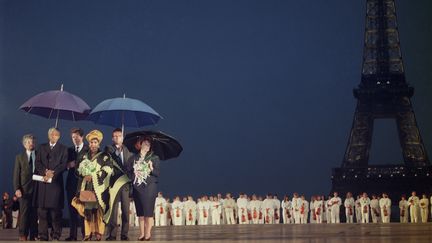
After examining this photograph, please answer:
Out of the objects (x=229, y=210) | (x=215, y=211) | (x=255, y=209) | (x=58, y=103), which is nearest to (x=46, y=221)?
(x=58, y=103)

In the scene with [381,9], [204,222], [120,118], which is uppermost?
[381,9]

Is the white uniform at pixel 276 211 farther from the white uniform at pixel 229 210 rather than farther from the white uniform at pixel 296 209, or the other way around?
the white uniform at pixel 229 210

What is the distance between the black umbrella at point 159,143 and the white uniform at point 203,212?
1653cm

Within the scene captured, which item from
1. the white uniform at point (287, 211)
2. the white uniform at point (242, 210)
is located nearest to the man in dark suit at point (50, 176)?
the white uniform at point (242, 210)

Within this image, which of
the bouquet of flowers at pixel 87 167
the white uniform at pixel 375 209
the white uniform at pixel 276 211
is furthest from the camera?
the white uniform at pixel 276 211

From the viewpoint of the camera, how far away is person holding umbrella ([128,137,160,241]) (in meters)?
7.92

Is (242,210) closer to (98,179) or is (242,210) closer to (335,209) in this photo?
(335,209)

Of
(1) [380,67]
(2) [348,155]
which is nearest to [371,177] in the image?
(2) [348,155]

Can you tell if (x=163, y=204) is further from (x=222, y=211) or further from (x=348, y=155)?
(x=348, y=155)

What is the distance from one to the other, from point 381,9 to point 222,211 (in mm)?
17078

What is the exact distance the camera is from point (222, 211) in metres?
25.3

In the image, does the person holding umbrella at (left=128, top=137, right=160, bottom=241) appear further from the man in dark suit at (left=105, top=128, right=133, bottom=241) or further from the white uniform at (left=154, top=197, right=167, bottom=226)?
the white uniform at (left=154, top=197, right=167, bottom=226)

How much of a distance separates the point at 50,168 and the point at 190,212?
1675 centimetres

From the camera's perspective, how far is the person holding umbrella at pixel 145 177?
7.92 metres
